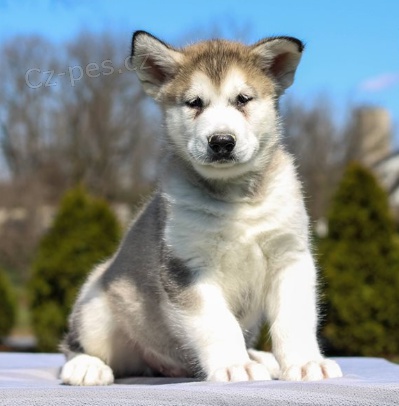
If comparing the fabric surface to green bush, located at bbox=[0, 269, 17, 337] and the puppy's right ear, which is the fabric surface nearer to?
the puppy's right ear

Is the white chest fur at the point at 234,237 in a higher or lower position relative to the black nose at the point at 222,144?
lower

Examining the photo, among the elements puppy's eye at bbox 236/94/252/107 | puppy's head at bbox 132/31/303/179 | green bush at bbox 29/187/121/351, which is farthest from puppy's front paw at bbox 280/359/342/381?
green bush at bbox 29/187/121/351

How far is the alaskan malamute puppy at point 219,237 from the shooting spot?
3.13m

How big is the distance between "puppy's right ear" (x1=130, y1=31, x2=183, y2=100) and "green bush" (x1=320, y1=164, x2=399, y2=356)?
5.68m

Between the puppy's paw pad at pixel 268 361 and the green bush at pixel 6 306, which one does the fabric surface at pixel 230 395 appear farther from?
the green bush at pixel 6 306

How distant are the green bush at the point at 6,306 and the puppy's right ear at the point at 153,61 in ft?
30.6

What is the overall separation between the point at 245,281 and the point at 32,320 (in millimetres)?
7436

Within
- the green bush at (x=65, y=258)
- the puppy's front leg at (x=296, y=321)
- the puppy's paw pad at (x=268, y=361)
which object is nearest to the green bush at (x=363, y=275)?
the green bush at (x=65, y=258)

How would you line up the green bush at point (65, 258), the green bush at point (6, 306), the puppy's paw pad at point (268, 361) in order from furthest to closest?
the green bush at point (6, 306), the green bush at point (65, 258), the puppy's paw pad at point (268, 361)

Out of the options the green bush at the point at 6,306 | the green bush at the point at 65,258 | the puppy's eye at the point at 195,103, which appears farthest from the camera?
the green bush at the point at 6,306

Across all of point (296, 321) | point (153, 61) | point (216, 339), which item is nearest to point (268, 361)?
point (296, 321)

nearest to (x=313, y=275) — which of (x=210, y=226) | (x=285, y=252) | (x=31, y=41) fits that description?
(x=285, y=252)

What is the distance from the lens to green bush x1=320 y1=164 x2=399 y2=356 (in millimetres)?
8977

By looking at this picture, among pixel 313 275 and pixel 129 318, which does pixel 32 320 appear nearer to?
pixel 129 318
